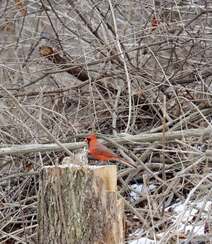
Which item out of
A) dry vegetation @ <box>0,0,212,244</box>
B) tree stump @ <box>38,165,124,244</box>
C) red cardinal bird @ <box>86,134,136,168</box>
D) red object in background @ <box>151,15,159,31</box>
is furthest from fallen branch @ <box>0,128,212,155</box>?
tree stump @ <box>38,165,124,244</box>

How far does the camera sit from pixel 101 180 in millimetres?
3426

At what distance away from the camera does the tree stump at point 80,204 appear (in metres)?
3.41

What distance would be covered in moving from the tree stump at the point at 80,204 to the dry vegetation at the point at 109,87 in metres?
2.11

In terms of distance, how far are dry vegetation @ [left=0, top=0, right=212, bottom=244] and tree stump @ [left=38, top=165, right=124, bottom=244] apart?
2.11 metres

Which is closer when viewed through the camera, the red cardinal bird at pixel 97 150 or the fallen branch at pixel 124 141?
the fallen branch at pixel 124 141

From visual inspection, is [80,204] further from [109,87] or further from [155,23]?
[109,87]

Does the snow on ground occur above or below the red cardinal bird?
below

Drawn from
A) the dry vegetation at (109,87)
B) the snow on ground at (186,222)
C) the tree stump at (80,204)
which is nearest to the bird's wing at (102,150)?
the dry vegetation at (109,87)

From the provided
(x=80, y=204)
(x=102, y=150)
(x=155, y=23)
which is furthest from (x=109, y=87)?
(x=80, y=204)

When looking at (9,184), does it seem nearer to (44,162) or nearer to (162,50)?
(44,162)

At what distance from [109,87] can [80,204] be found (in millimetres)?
3434

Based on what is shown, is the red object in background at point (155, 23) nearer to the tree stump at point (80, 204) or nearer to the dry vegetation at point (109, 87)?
the dry vegetation at point (109, 87)

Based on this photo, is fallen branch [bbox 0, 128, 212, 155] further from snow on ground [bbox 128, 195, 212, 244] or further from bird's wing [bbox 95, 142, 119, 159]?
snow on ground [bbox 128, 195, 212, 244]

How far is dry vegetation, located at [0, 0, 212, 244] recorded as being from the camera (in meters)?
5.95
